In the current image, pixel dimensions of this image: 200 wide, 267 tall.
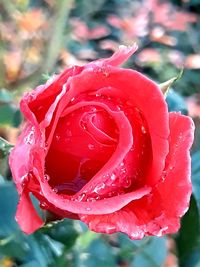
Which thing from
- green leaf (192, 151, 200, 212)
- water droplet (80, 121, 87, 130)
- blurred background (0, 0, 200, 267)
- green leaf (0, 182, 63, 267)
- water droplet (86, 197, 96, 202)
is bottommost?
blurred background (0, 0, 200, 267)

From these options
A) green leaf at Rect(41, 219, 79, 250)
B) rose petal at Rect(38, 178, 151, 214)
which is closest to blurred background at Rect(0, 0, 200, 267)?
green leaf at Rect(41, 219, 79, 250)

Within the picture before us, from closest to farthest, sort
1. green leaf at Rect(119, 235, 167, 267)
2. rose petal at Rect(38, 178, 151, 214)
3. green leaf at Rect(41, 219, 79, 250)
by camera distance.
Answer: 1. rose petal at Rect(38, 178, 151, 214)
2. green leaf at Rect(41, 219, 79, 250)
3. green leaf at Rect(119, 235, 167, 267)

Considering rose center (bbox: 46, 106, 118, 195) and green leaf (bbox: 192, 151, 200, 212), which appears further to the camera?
green leaf (bbox: 192, 151, 200, 212)

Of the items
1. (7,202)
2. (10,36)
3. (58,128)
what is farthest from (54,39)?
(58,128)

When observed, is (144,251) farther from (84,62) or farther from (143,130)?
(84,62)

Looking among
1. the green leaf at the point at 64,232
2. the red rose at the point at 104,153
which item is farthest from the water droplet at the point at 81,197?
the green leaf at the point at 64,232

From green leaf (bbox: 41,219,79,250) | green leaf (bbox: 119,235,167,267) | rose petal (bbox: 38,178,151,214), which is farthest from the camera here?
green leaf (bbox: 119,235,167,267)

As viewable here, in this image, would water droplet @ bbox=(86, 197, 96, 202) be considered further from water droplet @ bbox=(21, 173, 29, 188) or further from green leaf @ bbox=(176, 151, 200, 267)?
green leaf @ bbox=(176, 151, 200, 267)

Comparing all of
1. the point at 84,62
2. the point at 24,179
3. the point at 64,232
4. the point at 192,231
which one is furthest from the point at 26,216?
the point at 84,62
